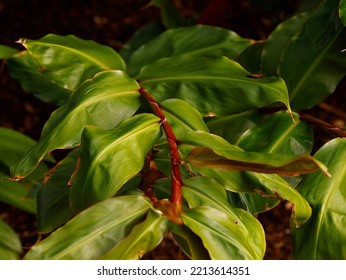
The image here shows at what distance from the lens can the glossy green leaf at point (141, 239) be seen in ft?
2.34

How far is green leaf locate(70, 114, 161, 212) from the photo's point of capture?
819 mm

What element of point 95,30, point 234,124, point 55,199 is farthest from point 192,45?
point 95,30

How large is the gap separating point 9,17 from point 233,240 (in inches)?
55.0

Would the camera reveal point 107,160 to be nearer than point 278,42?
Yes

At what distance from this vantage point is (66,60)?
106 cm

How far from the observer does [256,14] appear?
6.48 ft

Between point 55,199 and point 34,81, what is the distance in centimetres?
33

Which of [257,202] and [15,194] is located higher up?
[257,202]

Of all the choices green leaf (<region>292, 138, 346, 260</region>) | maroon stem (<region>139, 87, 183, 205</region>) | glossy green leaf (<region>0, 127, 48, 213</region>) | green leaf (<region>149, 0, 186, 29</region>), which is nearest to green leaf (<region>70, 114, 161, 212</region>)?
maroon stem (<region>139, 87, 183, 205</region>)

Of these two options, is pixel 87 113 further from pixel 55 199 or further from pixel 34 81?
pixel 34 81

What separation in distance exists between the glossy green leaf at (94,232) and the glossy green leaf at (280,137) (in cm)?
33

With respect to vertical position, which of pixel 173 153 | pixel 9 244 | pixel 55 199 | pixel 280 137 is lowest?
pixel 9 244

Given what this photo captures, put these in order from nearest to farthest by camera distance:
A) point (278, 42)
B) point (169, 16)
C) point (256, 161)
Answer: point (256, 161), point (278, 42), point (169, 16)

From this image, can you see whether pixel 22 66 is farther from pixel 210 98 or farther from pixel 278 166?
pixel 278 166
